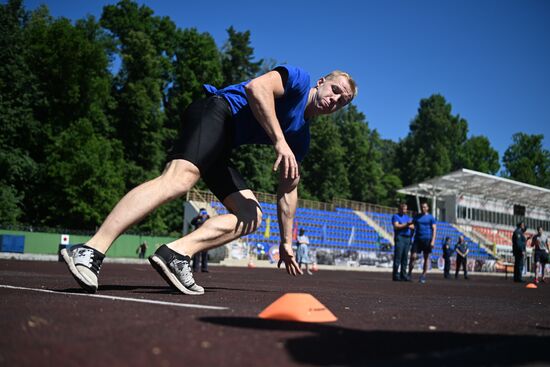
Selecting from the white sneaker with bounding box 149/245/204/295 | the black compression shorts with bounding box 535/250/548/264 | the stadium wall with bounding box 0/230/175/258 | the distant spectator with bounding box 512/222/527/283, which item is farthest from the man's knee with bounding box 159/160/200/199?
the stadium wall with bounding box 0/230/175/258

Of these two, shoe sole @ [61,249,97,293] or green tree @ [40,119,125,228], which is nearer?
shoe sole @ [61,249,97,293]

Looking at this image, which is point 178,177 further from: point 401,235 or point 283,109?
point 401,235

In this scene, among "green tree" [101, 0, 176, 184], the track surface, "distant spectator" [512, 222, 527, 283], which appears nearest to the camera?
the track surface

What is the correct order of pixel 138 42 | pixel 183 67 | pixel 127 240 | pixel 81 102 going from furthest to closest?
pixel 183 67
pixel 138 42
pixel 81 102
pixel 127 240

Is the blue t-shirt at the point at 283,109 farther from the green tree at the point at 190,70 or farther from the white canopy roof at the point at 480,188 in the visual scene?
the white canopy roof at the point at 480,188

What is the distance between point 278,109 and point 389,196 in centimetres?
7700

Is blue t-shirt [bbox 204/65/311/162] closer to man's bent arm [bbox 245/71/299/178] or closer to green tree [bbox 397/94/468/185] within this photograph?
man's bent arm [bbox 245/71/299/178]

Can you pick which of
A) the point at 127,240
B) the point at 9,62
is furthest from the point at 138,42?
the point at 127,240

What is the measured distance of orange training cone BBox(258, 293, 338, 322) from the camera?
3.01 meters

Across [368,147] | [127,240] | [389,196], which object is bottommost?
[127,240]

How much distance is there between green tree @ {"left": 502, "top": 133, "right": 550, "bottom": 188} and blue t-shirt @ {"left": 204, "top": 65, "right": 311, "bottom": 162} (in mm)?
93862

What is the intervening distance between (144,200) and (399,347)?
8.22 feet

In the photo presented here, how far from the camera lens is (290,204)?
530 centimetres

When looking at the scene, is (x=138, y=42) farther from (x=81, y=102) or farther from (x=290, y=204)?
(x=290, y=204)
